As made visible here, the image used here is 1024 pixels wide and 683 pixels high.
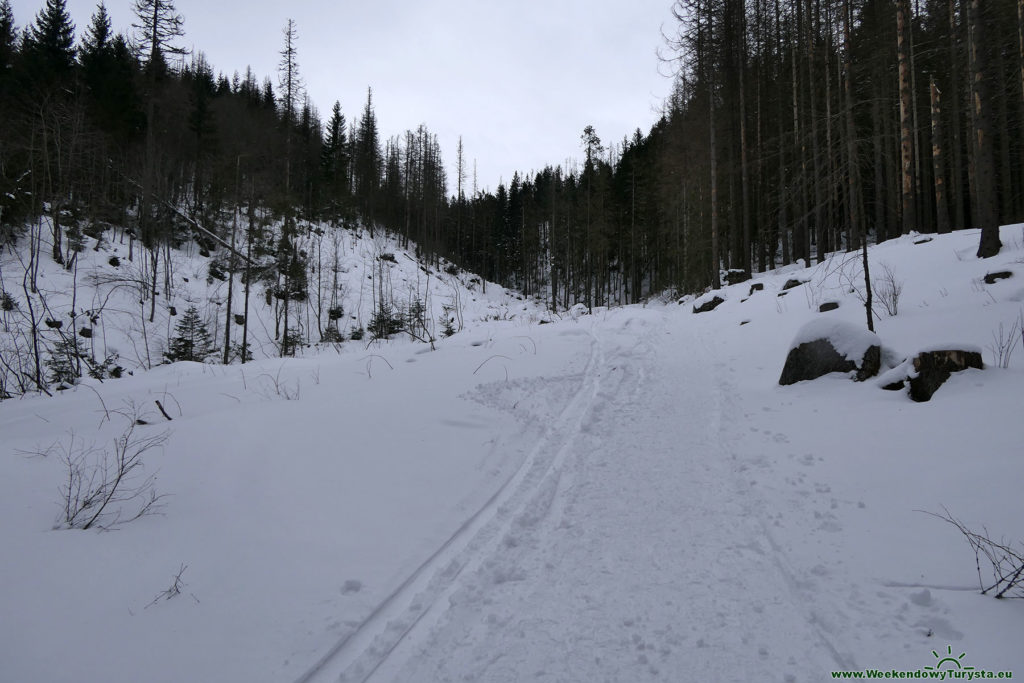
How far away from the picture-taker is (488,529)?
3193 mm

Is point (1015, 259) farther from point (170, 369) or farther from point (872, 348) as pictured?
point (170, 369)

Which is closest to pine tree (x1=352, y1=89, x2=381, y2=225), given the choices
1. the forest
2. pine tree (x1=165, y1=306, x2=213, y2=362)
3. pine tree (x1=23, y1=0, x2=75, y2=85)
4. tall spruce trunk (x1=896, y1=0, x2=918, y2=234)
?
the forest

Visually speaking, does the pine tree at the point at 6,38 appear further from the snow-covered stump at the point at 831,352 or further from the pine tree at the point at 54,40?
the snow-covered stump at the point at 831,352

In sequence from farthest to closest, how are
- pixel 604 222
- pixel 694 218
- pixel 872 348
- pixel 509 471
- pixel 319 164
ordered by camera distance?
1. pixel 319 164
2. pixel 604 222
3. pixel 694 218
4. pixel 872 348
5. pixel 509 471

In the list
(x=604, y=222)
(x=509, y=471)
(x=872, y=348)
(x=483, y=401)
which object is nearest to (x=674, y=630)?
(x=509, y=471)

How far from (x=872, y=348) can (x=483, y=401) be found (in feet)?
18.0

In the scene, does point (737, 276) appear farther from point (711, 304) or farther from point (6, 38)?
point (6, 38)

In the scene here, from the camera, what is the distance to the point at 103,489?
3.06m

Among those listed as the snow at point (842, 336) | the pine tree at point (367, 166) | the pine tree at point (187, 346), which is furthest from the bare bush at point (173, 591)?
the pine tree at point (367, 166)

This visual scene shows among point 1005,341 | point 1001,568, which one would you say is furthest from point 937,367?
point 1001,568

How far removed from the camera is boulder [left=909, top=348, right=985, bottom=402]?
4789mm

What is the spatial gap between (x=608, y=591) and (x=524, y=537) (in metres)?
0.76

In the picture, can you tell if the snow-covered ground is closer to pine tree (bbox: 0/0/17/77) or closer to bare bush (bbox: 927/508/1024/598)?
bare bush (bbox: 927/508/1024/598)

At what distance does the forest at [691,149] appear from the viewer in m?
13.5
